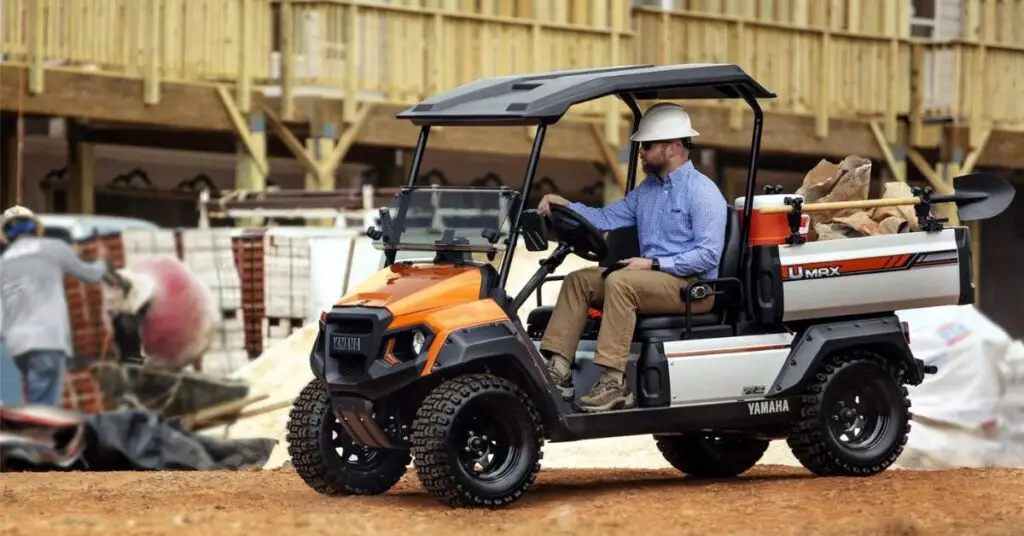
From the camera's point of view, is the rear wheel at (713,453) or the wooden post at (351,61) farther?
the wooden post at (351,61)

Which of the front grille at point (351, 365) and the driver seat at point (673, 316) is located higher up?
the driver seat at point (673, 316)

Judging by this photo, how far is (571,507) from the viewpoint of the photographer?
9758 millimetres

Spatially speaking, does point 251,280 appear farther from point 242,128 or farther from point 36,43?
point 242,128

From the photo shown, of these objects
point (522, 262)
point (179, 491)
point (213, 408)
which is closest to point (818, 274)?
point (179, 491)

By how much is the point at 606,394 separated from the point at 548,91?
55.0 inches

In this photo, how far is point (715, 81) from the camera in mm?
10656

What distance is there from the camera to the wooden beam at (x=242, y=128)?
77.3 feet

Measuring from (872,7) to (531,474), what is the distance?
20718 mm

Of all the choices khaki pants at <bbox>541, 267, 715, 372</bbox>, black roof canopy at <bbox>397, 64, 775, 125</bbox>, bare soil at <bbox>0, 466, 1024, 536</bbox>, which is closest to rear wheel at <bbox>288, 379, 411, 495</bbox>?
bare soil at <bbox>0, 466, 1024, 536</bbox>

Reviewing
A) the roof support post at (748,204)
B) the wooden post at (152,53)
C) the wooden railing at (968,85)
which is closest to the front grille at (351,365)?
the roof support post at (748,204)

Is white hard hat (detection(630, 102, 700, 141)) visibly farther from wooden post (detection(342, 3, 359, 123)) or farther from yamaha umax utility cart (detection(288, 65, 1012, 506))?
wooden post (detection(342, 3, 359, 123))

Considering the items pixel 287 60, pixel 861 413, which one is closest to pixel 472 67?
pixel 287 60

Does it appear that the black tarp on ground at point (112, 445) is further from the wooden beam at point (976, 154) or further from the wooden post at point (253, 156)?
the wooden beam at point (976, 154)

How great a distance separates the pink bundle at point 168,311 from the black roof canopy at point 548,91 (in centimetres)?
791
